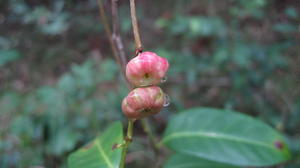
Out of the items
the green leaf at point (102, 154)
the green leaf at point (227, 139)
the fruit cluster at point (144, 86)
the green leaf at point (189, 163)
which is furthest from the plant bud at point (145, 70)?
the green leaf at point (189, 163)

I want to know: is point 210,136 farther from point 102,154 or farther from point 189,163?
point 102,154

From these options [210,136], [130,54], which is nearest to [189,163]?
[210,136]

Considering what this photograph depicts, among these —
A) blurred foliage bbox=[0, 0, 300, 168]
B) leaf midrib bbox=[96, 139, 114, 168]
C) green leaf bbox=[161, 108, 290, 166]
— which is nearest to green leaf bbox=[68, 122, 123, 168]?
leaf midrib bbox=[96, 139, 114, 168]

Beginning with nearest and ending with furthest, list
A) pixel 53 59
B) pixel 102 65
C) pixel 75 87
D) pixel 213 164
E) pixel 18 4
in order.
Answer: pixel 213 164 < pixel 75 87 < pixel 102 65 < pixel 18 4 < pixel 53 59

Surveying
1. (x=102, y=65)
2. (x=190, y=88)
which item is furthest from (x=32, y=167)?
(x=190, y=88)

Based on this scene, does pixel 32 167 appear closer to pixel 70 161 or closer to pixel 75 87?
pixel 75 87

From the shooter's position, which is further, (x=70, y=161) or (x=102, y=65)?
(x=102, y=65)

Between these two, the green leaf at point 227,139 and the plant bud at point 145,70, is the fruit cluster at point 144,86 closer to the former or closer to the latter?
the plant bud at point 145,70
